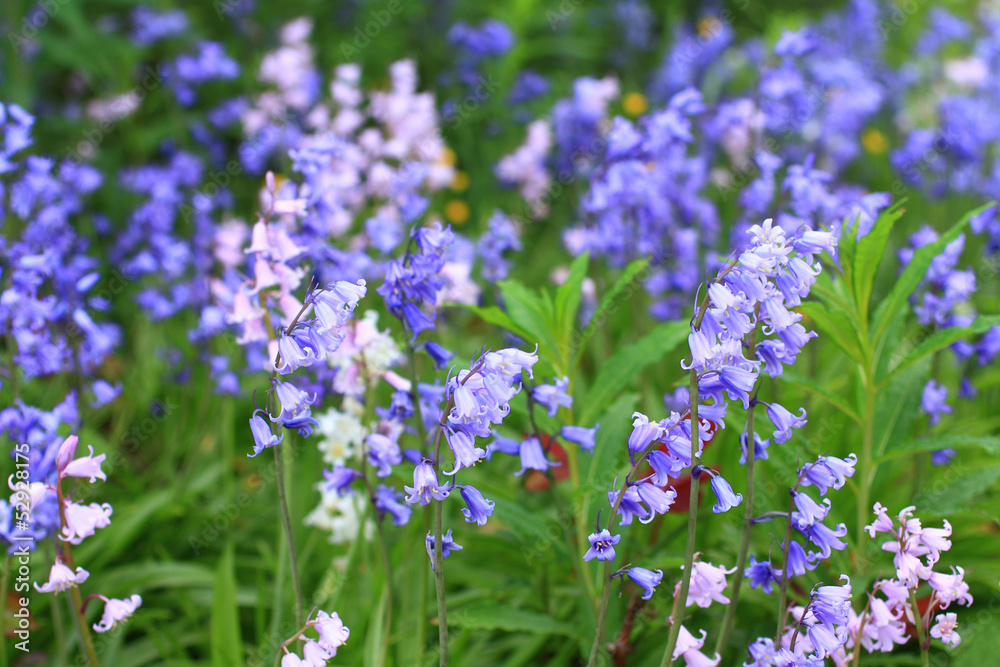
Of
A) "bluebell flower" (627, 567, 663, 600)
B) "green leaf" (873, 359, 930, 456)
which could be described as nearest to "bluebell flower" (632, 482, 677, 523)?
"bluebell flower" (627, 567, 663, 600)

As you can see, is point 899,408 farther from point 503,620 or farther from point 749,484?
point 503,620

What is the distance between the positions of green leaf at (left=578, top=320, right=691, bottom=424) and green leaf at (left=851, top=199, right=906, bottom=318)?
58 centimetres

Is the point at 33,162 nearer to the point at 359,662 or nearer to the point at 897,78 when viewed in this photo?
the point at 359,662

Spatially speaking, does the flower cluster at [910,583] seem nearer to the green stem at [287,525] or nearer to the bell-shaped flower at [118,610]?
the green stem at [287,525]

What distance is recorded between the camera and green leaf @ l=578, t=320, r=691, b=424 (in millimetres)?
2939

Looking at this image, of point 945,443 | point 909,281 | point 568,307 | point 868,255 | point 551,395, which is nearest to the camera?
point 551,395

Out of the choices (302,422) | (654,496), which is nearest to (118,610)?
(302,422)

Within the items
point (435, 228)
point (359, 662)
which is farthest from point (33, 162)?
point (359, 662)

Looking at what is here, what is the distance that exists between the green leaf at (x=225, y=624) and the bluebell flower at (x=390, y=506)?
92 cm

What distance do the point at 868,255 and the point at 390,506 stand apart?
1658 mm

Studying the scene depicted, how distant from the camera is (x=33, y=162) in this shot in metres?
3.20

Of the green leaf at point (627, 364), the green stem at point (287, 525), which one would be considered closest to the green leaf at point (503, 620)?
the green stem at point (287, 525)

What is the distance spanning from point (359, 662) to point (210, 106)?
6.30m

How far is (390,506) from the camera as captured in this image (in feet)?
8.29
